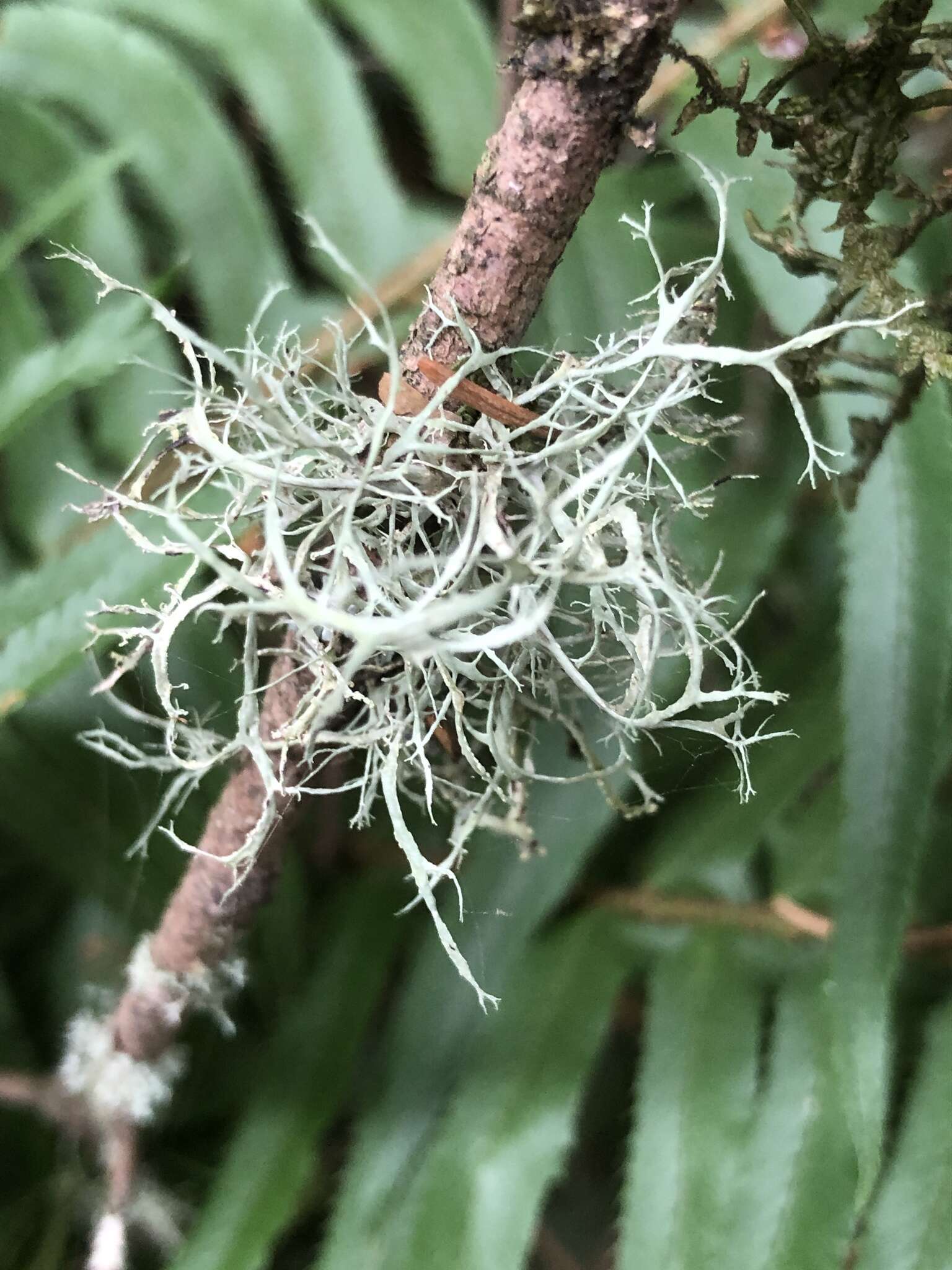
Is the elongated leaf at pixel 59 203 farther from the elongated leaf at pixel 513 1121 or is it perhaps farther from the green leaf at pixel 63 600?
the elongated leaf at pixel 513 1121

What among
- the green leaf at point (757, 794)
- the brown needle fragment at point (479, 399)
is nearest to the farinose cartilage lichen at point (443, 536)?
the brown needle fragment at point (479, 399)

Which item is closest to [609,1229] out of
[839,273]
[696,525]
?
[696,525]

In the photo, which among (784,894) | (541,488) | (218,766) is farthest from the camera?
(784,894)

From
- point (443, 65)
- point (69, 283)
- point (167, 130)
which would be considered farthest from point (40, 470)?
point (443, 65)

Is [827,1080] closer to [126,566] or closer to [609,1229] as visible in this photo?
[609,1229]

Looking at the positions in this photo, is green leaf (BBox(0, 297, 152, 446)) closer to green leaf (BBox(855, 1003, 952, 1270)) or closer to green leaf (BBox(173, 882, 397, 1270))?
green leaf (BBox(173, 882, 397, 1270))

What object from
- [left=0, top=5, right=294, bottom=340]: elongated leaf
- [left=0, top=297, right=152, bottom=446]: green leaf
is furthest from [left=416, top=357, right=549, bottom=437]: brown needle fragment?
[left=0, top=5, right=294, bottom=340]: elongated leaf
